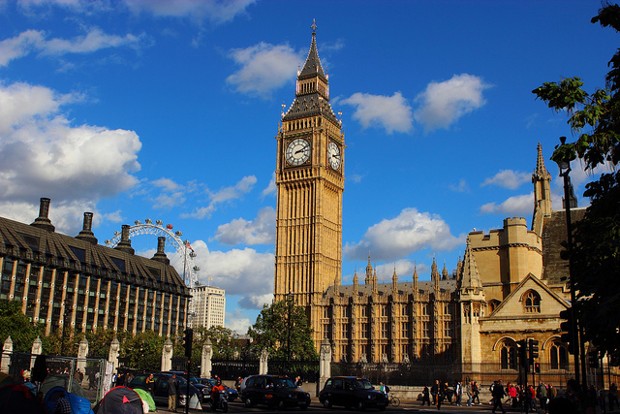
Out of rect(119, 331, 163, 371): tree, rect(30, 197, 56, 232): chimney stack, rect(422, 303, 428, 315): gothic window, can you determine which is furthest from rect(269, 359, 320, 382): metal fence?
rect(30, 197, 56, 232): chimney stack

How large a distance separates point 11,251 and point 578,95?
260 ft

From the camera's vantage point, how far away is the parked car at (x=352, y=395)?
3350cm

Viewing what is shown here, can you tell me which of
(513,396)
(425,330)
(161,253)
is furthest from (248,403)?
(161,253)

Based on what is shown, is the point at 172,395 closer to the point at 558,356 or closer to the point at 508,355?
the point at 508,355

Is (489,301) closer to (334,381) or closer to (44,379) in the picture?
(334,381)

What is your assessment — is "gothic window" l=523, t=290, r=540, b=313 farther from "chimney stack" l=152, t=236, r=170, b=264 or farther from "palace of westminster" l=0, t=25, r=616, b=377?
"chimney stack" l=152, t=236, r=170, b=264

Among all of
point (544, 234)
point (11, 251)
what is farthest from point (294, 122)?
point (544, 234)

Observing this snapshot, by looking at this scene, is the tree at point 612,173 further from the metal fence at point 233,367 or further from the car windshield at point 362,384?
the metal fence at point 233,367

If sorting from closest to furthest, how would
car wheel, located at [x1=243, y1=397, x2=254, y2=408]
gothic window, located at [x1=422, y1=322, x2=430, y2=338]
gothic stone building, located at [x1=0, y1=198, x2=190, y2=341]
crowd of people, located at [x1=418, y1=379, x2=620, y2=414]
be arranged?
crowd of people, located at [x1=418, y1=379, x2=620, y2=414], car wheel, located at [x1=243, y1=397, x2=254, y2=408], gothic stone building, located at [x1=0, y1=198, x2=190, y2=341], gothic window, located at [x1=422, y1=322, x2=430, y2=338]

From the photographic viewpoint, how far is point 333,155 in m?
115

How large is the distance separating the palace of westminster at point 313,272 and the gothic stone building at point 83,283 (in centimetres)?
17

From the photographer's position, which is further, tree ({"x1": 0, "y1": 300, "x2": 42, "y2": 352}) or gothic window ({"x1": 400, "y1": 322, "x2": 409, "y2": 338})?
gothic window ({"x1": 400, "y1": 322, "x2": 409, "y2": 338})

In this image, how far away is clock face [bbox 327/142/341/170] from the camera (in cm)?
11362

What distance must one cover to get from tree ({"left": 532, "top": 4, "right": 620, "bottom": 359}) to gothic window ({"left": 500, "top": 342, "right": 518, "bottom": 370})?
28.0 m
